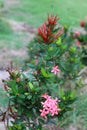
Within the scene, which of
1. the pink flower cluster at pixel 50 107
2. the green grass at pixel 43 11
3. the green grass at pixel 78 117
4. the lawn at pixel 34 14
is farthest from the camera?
the green grass at pixel 43 11

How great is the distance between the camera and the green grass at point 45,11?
35.3 feet

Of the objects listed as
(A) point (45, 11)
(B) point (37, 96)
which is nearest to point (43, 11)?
(A) point (45, 11)

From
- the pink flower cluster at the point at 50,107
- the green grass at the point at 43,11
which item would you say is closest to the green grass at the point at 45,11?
the green grass at the point at 43,11

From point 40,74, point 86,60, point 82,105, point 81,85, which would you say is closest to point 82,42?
point 86,60

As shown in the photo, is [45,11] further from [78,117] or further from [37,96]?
[37,96]

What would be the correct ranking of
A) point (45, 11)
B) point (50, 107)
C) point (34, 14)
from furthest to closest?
1. point (45, 11)
2. point (34, 14)
3. point (50, 107)

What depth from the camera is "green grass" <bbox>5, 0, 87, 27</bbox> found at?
10753 millimetres

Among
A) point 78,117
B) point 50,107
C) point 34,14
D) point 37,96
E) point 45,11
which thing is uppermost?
point 45,11

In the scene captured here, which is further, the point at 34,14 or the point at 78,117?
the point at 34,14

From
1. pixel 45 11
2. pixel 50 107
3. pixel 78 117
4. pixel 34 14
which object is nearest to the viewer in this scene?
pixel 50 107

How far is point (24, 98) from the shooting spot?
335 cm

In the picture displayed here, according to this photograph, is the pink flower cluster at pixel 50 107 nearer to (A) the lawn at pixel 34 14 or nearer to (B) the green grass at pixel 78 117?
(B) the green grass at pixel 78 117

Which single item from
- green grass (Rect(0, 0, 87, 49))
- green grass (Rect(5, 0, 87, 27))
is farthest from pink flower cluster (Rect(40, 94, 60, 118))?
green grass (Rect(5, 0, 87, 27))

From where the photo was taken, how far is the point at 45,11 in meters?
11.3
